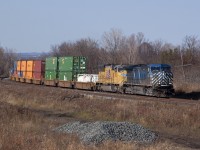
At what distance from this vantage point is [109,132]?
15141mm

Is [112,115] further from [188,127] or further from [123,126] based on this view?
[123,126]

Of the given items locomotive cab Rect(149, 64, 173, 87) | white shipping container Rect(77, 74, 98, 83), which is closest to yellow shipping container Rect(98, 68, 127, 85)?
white shipping container Rect(77, 74, 98, 83)

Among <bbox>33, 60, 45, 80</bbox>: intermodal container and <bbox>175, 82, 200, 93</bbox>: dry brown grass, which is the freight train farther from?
<bbox>175, 82, 200, 93</bbox>: dry brown grass

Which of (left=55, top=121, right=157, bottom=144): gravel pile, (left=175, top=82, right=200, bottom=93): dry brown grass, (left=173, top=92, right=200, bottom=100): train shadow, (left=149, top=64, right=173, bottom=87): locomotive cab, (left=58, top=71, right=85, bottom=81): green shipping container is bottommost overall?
(left=55, top=121, right=157, bottom=144): gravel pile

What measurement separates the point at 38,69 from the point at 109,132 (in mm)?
48633

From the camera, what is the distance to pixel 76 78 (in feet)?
171

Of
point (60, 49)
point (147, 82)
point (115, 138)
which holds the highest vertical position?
point (60, 49)

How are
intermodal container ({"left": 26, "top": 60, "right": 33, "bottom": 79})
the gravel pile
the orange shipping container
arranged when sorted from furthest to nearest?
the orange shipping container → intermodal container ({"left": 26, "top": 60, "right": 33, "bottom": 79}) → the gravel pile

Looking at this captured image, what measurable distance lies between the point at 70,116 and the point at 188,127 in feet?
25.5

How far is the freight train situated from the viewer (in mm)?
37094

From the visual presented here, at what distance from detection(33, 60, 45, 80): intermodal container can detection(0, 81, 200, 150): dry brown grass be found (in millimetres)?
29268

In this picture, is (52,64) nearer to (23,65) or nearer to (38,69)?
(38,69)

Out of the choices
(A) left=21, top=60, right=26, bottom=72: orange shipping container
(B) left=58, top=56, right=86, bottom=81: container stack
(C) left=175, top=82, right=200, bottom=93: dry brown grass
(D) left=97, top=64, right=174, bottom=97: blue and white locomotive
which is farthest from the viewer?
(A) left=21, top=60, right=26, bottom=72: orange shipping container

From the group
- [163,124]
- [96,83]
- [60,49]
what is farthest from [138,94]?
[60,49]
